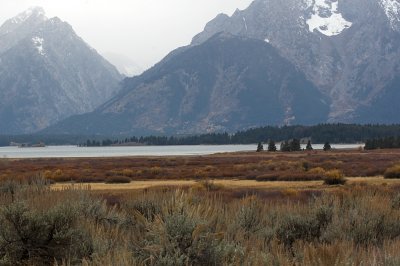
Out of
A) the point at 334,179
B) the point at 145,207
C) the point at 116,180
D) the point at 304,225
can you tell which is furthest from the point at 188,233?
the point at 116,180

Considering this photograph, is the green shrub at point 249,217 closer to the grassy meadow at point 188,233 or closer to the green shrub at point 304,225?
the grassy meadow at point 188,233

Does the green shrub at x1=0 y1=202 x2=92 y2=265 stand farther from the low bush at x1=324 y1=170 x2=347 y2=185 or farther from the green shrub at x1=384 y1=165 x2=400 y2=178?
the green shrub at x1=384 y1=165 x2=400 y2=178

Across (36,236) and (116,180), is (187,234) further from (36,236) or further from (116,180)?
(116,180)

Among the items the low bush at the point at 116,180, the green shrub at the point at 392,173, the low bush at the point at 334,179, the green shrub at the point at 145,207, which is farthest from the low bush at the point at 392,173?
the green shrub at the point at 145,207

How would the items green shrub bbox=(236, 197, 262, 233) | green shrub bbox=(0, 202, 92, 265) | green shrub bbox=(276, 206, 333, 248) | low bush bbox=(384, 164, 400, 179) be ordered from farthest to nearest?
low bush bbox=(384, 164, 400, 179) → green shrub bbox=(236, 197, 262, 233) → green shrub bbox=(276, 206, 333, 248) → green shrub bbox=(0, 202, 92, 265)

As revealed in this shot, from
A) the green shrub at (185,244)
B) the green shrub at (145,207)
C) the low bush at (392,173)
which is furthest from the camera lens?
the low bush at (392,173)

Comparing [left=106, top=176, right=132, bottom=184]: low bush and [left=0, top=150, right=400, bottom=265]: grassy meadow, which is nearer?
[left=0, top=150, right=400, bottom=265]: grassy meadow

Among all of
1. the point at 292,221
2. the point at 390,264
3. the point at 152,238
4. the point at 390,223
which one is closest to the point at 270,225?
the point at 292,221

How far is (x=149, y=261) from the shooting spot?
28.2ft

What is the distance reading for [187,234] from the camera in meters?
8.83

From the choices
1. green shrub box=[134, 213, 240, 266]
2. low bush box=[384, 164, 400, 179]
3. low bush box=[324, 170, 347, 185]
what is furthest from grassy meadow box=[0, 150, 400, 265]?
low bush box=[384, 164, 400, 179]

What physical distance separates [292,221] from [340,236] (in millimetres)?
2366

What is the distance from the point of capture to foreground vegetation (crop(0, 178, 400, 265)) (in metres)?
8.46

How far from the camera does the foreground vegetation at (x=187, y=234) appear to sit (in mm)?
8461
